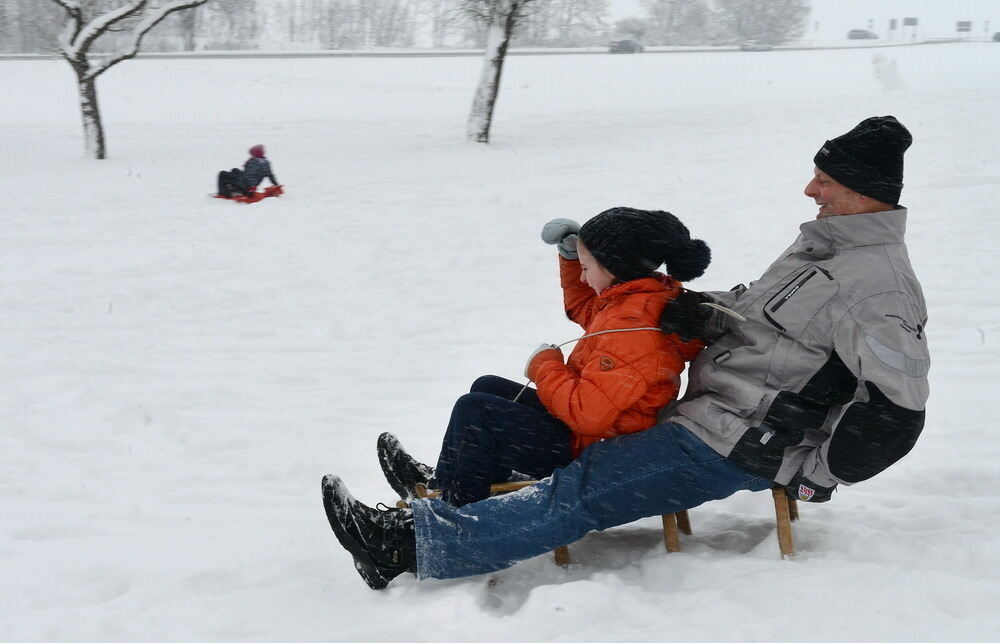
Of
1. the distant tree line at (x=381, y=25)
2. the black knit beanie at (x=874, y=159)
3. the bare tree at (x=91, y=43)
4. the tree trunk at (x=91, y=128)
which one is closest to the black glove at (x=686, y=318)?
the black knit beanie at (x=874, y=159)

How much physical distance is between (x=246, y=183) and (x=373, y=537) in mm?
8599

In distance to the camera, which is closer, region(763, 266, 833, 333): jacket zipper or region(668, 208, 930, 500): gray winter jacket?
region(668, 208, 930, 500): gray winter jacket

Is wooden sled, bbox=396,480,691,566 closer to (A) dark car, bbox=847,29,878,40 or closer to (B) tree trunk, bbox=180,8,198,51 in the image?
(B) tree trunk, bbox=180,8,198,51

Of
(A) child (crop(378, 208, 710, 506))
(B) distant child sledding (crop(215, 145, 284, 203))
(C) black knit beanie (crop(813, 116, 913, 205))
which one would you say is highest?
(C) black knit beanie (crop(813, 116, 913, 205))

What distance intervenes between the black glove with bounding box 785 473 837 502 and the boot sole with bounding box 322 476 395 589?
152 centimetres

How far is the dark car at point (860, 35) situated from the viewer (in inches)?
1875

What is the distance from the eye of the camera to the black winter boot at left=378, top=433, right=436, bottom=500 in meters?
3.61

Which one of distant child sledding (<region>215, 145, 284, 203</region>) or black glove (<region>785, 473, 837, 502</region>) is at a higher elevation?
black glove (<region>785, 473, 837, 502</region>)

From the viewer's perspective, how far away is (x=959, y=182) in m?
10.1

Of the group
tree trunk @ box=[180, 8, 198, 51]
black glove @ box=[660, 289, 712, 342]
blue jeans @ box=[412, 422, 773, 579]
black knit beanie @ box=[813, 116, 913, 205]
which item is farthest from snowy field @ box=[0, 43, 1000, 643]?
tree trunk @ box=[180, 8, 198, 51]

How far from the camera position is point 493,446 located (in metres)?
3.26

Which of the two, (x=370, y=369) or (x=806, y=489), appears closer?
(x=806, y=489)

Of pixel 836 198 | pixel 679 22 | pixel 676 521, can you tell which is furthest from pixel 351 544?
pixel 679 22

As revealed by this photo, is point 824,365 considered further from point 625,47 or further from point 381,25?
point 381,25
